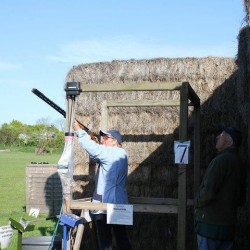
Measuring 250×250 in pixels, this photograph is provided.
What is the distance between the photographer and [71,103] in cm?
516

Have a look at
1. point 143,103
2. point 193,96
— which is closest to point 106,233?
point 193,96

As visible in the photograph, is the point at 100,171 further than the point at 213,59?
No

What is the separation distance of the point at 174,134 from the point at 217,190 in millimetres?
2637

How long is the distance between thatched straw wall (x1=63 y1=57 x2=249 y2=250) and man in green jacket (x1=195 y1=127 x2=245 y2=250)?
7.17 ft

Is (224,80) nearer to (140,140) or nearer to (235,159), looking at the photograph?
(140,140)

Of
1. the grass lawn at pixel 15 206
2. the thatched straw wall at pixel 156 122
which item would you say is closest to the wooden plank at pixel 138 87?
the grass lawn at pixel 15 206

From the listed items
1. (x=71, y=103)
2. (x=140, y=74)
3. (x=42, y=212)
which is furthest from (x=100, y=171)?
(x=42, y=212)

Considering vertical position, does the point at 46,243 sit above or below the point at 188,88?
below

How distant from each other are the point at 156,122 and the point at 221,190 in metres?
2.78

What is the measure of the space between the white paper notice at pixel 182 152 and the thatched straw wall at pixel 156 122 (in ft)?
6.30

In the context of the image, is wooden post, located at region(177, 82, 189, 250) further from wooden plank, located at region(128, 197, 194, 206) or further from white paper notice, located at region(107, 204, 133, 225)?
wooden plank, located at region(128, 197, 194, 206)

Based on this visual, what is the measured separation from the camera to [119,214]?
5.20 m

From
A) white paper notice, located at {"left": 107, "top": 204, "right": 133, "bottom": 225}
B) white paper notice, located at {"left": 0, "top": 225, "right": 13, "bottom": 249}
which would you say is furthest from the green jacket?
white paper notice, located at {"left": 0, "top": 225, "right": 13, "bottom": 249}

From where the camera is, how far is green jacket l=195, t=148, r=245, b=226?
455cm
